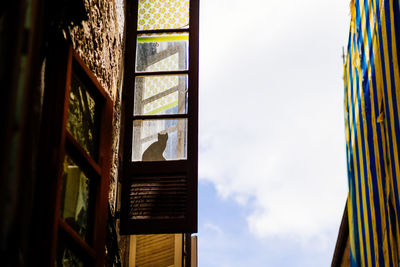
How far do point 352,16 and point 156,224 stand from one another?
3.86 metres

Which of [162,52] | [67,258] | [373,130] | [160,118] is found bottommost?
[67,258]

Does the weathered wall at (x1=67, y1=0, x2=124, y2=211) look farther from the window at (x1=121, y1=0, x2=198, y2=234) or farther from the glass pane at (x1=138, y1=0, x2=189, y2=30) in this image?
the glass pane at (x1=138, y1=0, x2=189, y2=30)

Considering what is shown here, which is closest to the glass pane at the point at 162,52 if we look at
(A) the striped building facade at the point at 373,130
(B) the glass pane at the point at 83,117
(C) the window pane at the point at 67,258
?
(A) the striped building facade at the point at 373,130

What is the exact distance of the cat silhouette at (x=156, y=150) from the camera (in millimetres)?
7473

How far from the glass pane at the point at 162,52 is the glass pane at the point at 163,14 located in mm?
137

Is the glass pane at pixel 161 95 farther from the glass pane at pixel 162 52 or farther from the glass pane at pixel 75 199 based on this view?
the glass pane at pixel 75 199

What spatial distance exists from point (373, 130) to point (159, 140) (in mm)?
2421

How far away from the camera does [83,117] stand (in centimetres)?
494

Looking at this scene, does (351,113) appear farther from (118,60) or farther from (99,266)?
(99,266)

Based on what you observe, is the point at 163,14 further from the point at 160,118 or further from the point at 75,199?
the point at 75,199

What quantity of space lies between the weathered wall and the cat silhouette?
1.10 ft

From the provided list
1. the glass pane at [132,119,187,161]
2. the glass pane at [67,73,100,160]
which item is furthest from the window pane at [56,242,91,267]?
the glass pane at [132,119,187,161]

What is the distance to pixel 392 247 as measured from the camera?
6.73 m

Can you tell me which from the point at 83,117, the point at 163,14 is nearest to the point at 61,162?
the point at 83,117
